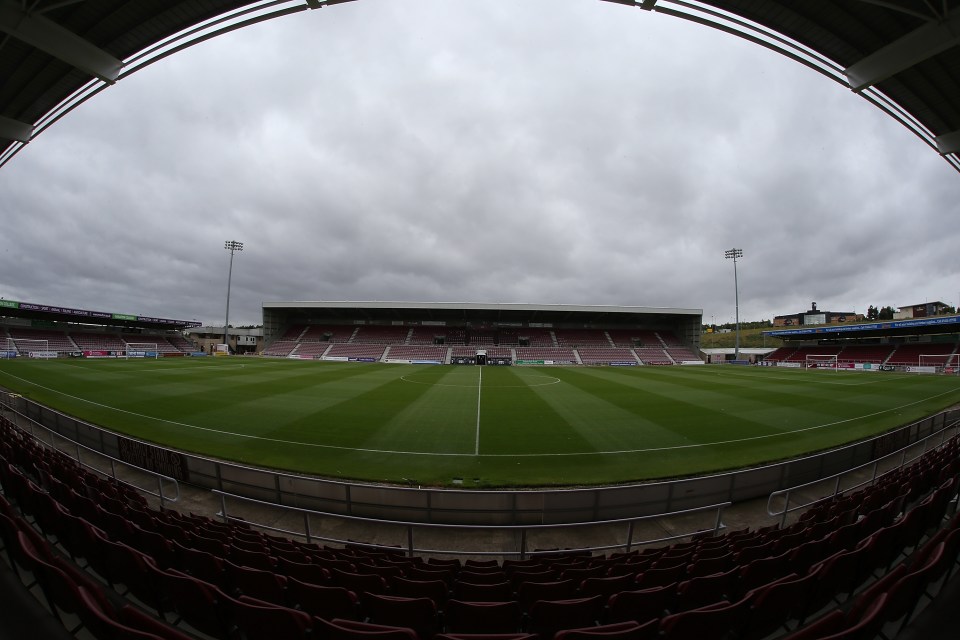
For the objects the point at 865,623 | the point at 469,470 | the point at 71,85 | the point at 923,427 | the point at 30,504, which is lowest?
the point at 469,470

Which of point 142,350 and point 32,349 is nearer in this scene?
point 32,349

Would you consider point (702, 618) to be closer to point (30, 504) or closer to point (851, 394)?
point (30, 504)

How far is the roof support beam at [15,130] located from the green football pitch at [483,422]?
9962mm

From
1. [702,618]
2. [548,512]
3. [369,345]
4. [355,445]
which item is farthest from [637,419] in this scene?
[369,345]

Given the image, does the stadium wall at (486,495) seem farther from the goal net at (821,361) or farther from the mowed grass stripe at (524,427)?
the goal net at (821,361)

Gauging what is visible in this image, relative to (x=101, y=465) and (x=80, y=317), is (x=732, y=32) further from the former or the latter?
(x=80, y=317)

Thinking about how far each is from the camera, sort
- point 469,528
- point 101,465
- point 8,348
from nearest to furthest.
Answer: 1. point 469,528
2. point 101,465
3. point 8,348

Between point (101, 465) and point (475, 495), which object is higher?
point (475, 495)

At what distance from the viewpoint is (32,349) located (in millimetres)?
49625

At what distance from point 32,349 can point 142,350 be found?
11.2m

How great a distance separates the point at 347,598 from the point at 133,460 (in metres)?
11.4

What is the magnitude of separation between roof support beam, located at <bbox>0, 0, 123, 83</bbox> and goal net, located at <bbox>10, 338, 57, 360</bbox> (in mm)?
62076

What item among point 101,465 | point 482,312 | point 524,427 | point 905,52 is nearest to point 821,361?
point 482,312

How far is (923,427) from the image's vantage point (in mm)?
12820
